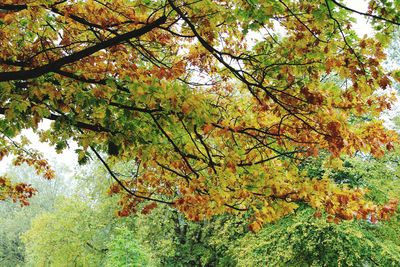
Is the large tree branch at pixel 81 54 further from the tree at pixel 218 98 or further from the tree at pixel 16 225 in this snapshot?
the tree at pixel 16 225

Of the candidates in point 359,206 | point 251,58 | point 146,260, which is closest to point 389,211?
point 359,206

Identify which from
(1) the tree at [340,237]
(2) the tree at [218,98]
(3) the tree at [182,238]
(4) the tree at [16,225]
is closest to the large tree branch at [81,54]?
(2) the tree at [218,98]

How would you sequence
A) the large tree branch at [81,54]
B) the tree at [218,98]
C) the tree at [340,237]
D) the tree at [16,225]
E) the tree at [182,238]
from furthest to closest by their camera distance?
the tree at [16,225] < the tree at [182,238] < the tree at [340,237] < the tree at [218,98] < the large tree branch at [81,54]

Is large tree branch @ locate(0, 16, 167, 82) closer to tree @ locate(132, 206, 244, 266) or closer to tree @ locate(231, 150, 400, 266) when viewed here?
tree @ locate(231, 150, 400, 266)

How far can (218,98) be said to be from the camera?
4168mm

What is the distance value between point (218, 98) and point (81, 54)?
1453mm

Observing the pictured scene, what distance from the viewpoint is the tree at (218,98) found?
3.47 metres

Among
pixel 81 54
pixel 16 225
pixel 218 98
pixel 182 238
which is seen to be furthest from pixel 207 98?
pixel 16 225

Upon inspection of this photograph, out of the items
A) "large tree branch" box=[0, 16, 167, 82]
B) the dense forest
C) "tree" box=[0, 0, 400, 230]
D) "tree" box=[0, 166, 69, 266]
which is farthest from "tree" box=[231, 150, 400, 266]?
"tree" box=[0, 166, 69, 266]

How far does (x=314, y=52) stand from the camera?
11.8 feet

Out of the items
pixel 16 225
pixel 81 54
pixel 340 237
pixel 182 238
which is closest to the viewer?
pixel 81 54

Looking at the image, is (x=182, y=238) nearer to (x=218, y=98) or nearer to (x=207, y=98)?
(x=207, y=98)

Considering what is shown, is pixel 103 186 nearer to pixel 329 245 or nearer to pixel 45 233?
pixel 45 233

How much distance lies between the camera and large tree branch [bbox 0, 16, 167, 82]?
10.9 feet
